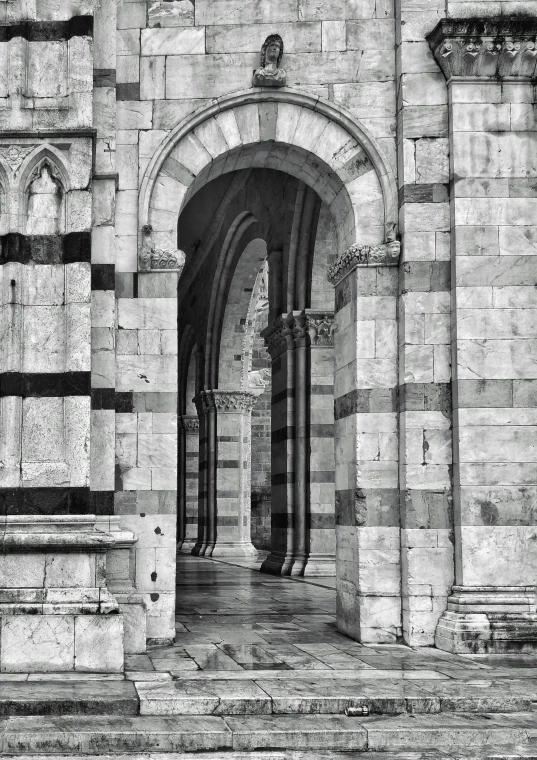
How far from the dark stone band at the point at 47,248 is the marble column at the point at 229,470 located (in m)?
13.3

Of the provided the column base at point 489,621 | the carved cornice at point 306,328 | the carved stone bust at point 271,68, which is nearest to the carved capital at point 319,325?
the carved cornice at point 306,328

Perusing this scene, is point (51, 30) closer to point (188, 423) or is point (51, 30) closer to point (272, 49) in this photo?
point (272, 49)

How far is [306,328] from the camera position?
16.0 metres

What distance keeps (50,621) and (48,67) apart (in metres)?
4.61

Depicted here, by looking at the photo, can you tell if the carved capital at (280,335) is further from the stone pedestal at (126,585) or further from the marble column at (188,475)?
the marble column at (188,475)

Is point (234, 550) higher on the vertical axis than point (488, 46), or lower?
lower

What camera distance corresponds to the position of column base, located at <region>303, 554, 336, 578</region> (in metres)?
15.9

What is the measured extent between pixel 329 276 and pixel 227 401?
11.6 metres

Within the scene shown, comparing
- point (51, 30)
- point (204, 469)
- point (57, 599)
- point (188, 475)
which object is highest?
point (51, 30)

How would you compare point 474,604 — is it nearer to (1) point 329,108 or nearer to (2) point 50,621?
(2) point 50,621

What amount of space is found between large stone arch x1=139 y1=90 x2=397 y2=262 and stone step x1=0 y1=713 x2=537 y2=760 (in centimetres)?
470

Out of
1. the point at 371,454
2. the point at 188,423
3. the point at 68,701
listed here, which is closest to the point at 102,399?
the point at 371,454

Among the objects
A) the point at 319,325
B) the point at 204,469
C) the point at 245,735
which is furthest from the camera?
the point at 204,469

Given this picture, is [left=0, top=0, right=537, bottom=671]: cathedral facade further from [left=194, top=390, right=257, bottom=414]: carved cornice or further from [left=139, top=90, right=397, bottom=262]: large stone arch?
[left=194, top=390, right=257, bottom=414]: carved cornice
